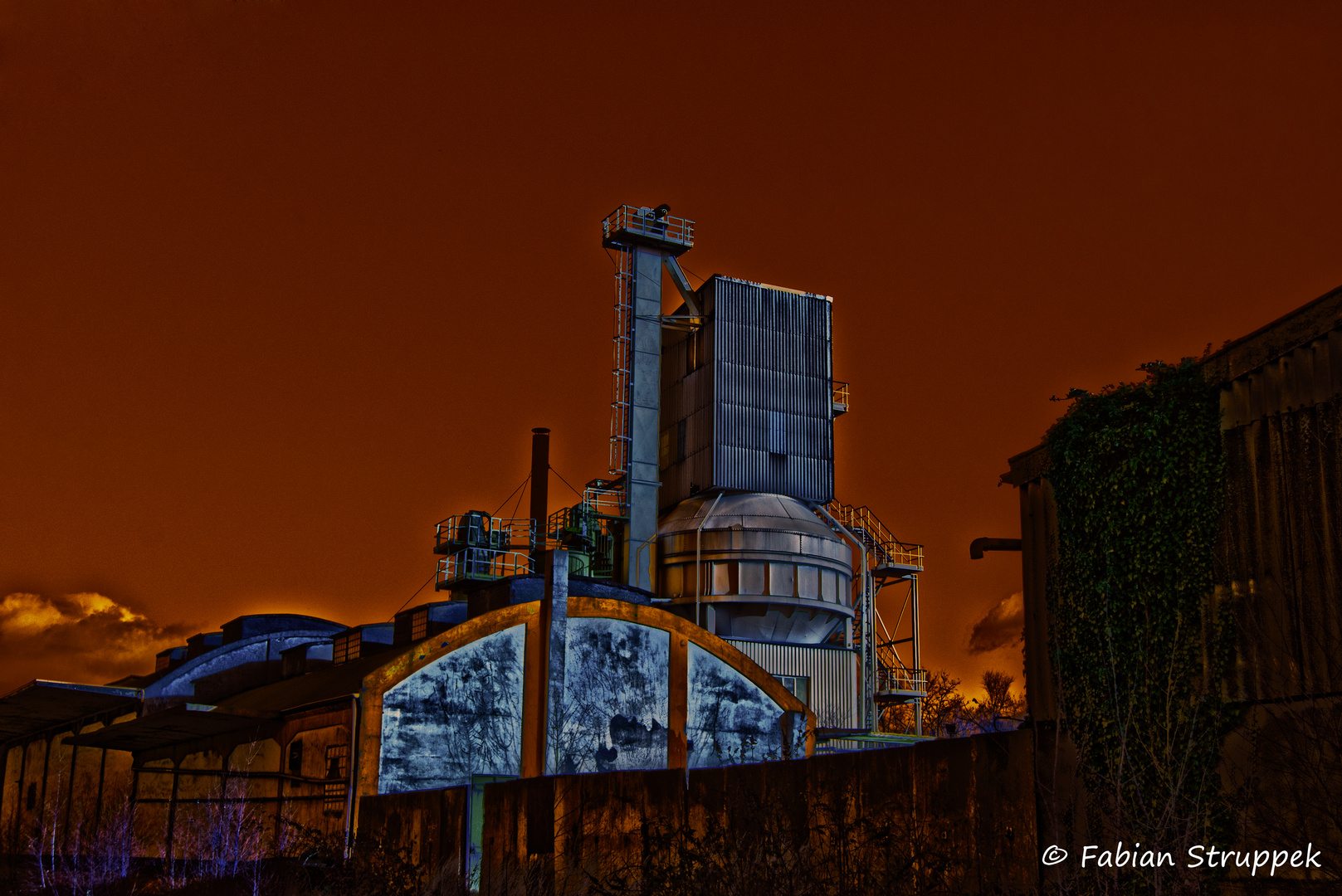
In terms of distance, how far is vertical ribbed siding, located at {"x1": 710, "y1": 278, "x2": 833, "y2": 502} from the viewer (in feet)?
129

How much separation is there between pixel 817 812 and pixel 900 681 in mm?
29158

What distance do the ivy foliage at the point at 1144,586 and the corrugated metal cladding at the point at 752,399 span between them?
1043 inches

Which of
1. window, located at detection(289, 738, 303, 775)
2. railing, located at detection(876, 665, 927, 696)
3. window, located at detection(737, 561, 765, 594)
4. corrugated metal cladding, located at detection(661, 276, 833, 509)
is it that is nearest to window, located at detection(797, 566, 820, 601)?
window, located at detection(737, 561, 765, 594)

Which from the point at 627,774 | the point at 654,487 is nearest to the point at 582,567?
the point at 654,487

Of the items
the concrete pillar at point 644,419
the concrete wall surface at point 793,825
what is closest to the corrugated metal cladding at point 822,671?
the concrete pillar at point 644,419

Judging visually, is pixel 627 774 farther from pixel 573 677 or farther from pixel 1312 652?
pixel 573 677

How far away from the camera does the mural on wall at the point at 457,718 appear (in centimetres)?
2145

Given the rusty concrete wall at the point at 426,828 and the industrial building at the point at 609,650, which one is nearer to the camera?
the rusty concrete wall at the point at 426,828

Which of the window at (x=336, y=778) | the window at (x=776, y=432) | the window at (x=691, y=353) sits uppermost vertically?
the window at (x=691, y=353)

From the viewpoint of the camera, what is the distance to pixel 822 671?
3700 centimetres

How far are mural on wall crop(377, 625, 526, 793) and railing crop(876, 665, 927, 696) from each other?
18863 millimetres

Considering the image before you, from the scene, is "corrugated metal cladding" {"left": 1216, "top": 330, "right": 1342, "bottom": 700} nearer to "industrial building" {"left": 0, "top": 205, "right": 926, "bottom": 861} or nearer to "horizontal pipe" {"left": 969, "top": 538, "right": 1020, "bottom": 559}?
"horizontal pipe" {"left": 969, "top": 538, "right": 1020, "bottom": 559}

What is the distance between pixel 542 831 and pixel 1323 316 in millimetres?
10267

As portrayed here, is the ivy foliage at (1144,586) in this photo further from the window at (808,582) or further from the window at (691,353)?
the window at (691,353)
